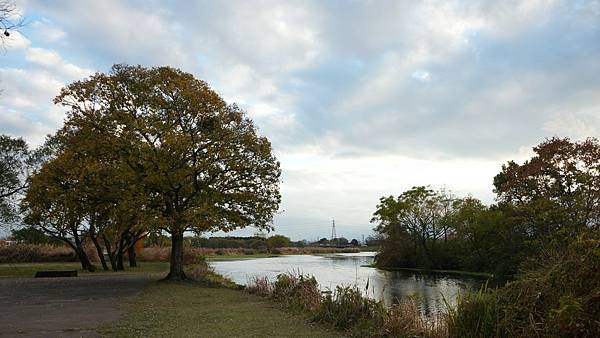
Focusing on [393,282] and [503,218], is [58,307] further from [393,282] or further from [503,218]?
[503,218]

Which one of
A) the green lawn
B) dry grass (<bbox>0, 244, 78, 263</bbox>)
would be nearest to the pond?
the green lawn

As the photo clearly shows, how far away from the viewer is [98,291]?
64.2 feet

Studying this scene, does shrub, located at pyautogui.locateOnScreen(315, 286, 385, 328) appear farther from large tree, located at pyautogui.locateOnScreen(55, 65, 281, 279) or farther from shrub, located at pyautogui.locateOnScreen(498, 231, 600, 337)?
large tree, located at pyautogui.locateOnScreen(55, 65, 281, 279)

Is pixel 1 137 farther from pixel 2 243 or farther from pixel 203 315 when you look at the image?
pixel 203 315

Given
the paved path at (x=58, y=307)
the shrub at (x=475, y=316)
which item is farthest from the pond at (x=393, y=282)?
Answer: the paved path at (x=58, y=307)

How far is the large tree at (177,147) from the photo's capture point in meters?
22.2

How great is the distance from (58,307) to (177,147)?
903 cm

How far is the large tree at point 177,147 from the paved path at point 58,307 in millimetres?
4233

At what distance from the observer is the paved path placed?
404 inches

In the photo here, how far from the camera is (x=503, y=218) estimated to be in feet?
131

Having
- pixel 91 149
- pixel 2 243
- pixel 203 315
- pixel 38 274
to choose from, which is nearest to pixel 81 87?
pixel 91 149

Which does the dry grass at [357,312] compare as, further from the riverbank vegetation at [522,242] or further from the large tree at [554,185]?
the large tree at [554,185]

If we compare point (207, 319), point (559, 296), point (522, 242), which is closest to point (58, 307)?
point (207, 319)

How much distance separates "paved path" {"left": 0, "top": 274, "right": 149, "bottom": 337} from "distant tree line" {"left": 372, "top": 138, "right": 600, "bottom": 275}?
1098cm
